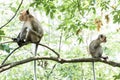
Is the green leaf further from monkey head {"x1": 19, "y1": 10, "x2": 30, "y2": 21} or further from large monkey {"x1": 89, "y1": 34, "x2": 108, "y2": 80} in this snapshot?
large monkey {"x1": 89, "y1": 34, "x2": 108, "y2": 80}

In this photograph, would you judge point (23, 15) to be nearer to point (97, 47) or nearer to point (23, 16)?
point (23, 16)

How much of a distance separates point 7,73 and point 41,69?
876mm

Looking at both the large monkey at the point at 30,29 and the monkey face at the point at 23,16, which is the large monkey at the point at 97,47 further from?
the monkey face at the point at 23,16

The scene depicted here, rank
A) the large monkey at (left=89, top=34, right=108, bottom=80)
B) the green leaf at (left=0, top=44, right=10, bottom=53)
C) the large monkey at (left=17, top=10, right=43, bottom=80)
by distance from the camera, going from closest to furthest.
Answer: the green leaf at (left=0, top=44, right=10, bottom=53) < the large monkey at (left=17, top=10, right=43, bottom=80) < the large monkey at (left=89, top=34, right=108, bottom=80)

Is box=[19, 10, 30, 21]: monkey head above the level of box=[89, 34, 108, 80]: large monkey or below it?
above

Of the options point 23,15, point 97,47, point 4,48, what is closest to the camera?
point 4,48

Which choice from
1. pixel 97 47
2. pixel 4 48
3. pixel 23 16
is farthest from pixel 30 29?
pixel 4 48

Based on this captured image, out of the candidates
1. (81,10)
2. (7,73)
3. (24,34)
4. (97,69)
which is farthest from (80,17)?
(97,69)

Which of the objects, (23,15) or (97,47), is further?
(97,47)

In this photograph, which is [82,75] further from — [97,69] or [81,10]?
[81,10]

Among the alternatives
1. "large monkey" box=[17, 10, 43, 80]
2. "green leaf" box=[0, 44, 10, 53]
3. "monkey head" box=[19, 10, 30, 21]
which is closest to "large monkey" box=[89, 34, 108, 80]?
"large monkey" box=[17, 10, 43, 80]

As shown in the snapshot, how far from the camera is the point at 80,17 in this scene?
352 centimetres

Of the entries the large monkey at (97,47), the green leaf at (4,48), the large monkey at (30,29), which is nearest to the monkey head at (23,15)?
the large monkey at (30,29)

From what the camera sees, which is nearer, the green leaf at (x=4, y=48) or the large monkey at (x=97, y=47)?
the green leaf at (x=4, y=48)
